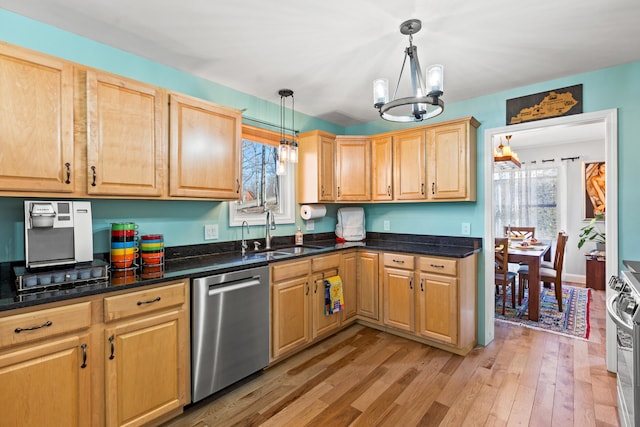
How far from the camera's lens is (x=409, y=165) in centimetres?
328

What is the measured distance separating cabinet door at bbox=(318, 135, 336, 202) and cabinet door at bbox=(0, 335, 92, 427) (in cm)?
246

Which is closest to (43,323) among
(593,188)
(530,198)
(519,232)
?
(519,232)

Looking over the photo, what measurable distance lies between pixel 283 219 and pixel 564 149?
17.9 ft

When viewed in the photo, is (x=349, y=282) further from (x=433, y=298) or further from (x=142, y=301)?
(x=142, y=301)

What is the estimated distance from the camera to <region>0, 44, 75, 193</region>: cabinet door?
1.54 meters

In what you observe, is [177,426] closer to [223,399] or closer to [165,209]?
[223,399]

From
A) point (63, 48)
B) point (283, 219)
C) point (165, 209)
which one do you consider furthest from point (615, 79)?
point (63, 48)

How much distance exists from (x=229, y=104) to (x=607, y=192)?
3347 millimetres

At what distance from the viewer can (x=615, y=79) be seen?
2441 mm

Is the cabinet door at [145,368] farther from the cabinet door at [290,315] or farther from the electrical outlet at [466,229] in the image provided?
the electrical outlet at [466,229]

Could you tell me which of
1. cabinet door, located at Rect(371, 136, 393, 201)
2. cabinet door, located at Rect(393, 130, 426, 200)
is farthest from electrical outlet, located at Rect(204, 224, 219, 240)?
cabinet door, located at Rect(393, 130, 426, 200)

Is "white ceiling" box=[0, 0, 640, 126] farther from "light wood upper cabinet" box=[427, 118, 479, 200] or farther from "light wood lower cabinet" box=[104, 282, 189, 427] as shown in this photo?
"light wood lower cabinet" box=[104, 282, 189, 427]

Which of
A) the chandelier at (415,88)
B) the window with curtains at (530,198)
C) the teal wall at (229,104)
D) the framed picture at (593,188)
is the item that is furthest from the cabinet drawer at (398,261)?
the framed picture at (593,188)

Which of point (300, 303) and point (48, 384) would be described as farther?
point (300, 303)
